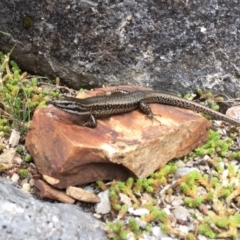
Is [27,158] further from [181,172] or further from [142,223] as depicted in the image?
[181,172]

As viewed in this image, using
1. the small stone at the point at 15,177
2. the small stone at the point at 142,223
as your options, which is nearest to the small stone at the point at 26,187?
the small stone at the point at 15,177

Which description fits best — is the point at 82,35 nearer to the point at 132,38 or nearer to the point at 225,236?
the point at 132,38

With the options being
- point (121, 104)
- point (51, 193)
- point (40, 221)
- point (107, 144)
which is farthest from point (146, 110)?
point (40, 221)

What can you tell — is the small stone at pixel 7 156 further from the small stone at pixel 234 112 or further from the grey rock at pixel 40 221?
the small stone at pixel 234 112

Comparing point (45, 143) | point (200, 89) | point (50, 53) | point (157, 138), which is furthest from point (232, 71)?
point (45, 143)

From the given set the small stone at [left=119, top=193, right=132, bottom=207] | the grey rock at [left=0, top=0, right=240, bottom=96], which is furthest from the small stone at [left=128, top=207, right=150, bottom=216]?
the grey rock at [left=0, top=0, right=240, bottom=96]

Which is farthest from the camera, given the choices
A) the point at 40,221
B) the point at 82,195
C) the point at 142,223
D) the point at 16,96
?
the point at 16,96

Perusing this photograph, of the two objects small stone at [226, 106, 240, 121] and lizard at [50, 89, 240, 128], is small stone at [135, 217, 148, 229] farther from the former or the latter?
small stone at [226, 106, 240, 121]
